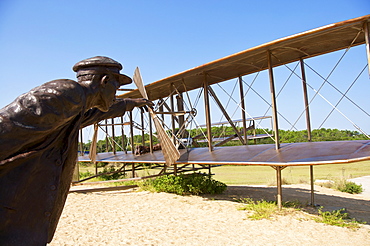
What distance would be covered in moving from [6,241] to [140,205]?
26.9 feet

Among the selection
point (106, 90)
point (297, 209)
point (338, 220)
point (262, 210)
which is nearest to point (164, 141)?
point (262, 210)

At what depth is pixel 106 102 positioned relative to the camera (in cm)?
167

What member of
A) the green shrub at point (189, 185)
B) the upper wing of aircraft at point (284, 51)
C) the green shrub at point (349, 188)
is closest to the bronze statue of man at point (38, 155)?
the upper wing of aircraft at point (284, 51)

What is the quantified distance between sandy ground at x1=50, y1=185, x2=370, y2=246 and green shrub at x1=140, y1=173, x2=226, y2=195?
49 cm

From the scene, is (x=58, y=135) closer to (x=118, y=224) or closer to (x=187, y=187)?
(x=118, y=224)

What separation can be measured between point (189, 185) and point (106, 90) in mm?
9420

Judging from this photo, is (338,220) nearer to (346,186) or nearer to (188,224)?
(188,224)

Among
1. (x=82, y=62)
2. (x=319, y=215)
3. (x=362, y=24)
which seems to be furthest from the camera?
(x=319, y=215)

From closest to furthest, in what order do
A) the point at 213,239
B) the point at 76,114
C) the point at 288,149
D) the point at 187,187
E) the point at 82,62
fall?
1. the point at 76,114
2. the point at 82,62
3. the point at 213,239
4. the point at 288,149
5. the point at 187,187

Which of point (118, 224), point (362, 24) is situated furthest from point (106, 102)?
point (362, 24)

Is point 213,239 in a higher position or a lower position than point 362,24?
lower

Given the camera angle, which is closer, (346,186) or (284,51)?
(284,51)

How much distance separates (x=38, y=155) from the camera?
1.38 metres

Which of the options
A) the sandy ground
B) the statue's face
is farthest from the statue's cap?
the sandy ground
